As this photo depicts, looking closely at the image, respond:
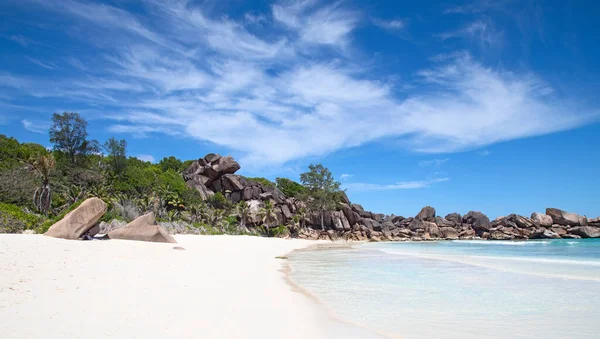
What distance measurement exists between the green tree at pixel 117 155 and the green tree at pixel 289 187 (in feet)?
115

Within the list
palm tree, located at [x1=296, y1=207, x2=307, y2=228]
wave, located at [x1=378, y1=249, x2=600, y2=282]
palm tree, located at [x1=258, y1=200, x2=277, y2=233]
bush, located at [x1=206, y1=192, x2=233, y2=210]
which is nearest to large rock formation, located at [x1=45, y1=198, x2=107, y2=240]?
wave, located at [x1=378, y1=249, x2=600, y2=282]

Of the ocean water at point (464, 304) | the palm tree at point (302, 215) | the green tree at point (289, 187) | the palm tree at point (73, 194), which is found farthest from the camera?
the green tree at point (289, 187)

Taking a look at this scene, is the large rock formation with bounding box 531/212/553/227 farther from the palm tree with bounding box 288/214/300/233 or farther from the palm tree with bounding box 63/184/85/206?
the palm tree with bounding box 63/184/85/206

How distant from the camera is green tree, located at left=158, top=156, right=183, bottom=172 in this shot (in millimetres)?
71738

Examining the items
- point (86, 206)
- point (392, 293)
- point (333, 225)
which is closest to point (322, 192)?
point (333, 225)

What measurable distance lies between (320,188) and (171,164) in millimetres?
31488

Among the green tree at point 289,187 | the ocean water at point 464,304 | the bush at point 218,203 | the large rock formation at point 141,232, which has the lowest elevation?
the ocean water at point 464,304

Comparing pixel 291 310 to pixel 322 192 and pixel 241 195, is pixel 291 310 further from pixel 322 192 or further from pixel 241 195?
pixel 322 192

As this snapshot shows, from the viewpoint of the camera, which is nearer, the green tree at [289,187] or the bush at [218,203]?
the bush at [218,203]

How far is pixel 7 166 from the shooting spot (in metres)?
40.4

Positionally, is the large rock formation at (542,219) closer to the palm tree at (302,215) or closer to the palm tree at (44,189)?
the palm tree at (302,215)

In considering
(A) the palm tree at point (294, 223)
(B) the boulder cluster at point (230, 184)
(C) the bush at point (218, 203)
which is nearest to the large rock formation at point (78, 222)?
(C) the bush at point (218, 203)

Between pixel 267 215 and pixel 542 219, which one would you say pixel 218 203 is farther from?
pixel 542 219

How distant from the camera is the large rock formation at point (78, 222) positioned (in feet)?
→ 51.1
